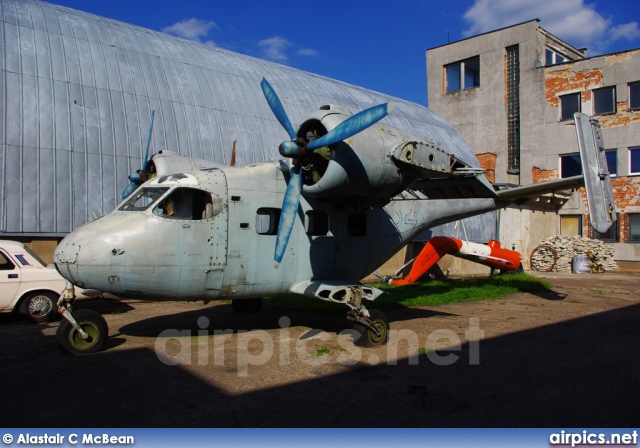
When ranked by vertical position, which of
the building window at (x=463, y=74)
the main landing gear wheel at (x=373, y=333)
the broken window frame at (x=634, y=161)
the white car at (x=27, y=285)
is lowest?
the main landing gear wheel at (x=373, y=333)

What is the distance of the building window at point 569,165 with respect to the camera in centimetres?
3319

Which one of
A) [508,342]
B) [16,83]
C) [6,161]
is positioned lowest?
[508,342]

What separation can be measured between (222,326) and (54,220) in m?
7.40

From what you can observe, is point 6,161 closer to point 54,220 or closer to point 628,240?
point 54,220

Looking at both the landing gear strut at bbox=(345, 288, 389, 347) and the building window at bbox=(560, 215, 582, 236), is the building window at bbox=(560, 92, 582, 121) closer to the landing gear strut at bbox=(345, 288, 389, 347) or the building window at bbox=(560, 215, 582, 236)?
the building window at bbox=(560, 215, 582, 236)

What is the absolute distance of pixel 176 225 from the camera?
30.0ft

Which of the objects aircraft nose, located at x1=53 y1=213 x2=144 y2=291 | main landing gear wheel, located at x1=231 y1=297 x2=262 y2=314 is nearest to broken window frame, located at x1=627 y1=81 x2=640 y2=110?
main landing gear wheel, located at x1=231 y1=297 x2=262 y2=314

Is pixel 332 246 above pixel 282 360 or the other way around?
above

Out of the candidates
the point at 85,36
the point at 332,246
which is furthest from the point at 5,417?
the point at 85,36

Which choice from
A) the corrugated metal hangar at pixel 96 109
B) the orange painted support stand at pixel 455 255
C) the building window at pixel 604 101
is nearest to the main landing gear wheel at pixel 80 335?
the corrugated metal hangar at pixel 96 109

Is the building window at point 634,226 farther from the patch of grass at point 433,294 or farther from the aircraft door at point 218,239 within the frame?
the aircraft door at point 218,239

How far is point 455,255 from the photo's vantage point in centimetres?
2052

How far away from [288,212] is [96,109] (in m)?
11.0

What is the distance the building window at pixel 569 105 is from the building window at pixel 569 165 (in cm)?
261
